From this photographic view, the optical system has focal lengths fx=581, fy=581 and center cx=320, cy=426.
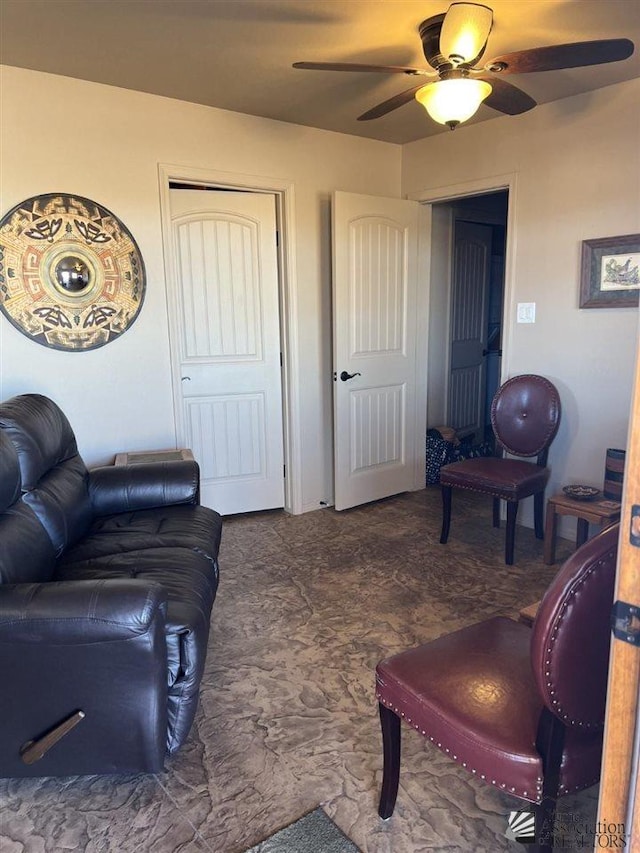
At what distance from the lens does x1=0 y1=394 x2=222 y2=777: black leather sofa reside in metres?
1.53

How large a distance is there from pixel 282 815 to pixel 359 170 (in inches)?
147

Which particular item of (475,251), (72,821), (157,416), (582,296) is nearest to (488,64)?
(582,296)

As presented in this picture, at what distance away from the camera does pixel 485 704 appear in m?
1.34

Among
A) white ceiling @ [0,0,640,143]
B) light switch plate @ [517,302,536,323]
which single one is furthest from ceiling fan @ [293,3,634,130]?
light switch plate @ [517,302,536,323]

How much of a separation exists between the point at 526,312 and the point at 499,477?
1.07 m

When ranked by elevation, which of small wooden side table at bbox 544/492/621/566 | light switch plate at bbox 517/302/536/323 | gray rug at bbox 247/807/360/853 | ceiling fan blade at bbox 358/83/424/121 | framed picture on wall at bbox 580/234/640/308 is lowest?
gray rug at bbox 247/807/360/853

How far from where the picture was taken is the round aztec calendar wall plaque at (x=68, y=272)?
A: 289 cm

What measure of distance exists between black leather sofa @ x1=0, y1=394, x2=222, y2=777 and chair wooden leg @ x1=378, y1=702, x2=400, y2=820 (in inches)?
23.4

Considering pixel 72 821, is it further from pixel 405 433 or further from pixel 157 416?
pixel 405 433

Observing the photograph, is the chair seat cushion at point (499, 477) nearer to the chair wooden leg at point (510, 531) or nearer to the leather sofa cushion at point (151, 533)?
the chair wooden leg at point (510, 531)

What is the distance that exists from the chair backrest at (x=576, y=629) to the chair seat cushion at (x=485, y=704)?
158 millimetres

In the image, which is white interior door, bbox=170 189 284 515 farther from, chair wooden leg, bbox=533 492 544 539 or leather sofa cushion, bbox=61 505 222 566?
chair wooden leg, bbox=533 492 544 539

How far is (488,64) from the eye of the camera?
2.05 meters

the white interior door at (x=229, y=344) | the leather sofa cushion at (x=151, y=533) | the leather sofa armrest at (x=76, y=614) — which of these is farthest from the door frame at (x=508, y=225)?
the leather sofa armrest at (x=76, y=614)
